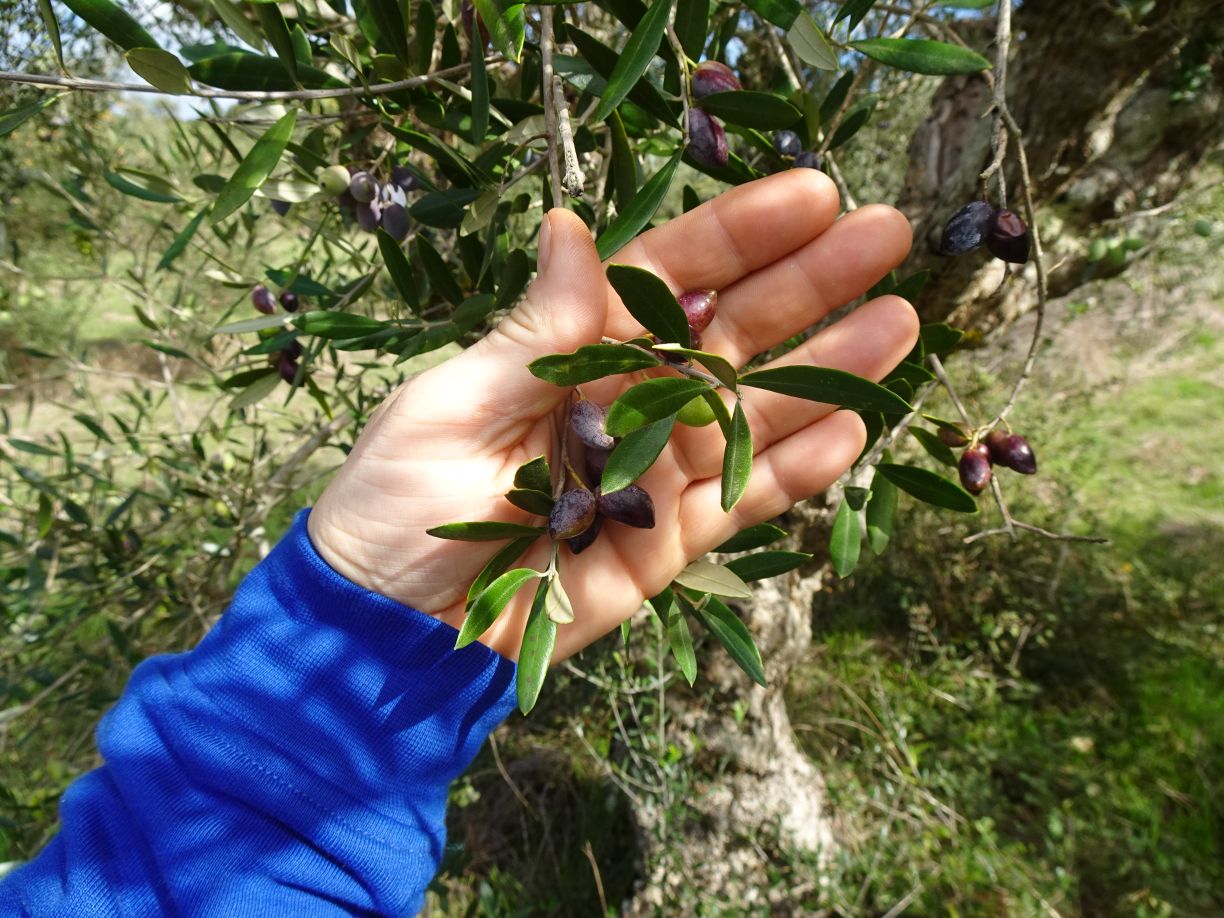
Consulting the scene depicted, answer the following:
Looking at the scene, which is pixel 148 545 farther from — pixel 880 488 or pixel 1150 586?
pixel 1150 586

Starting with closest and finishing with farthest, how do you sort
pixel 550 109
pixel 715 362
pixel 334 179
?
pixel 715 362
pixel 550 109
pixel 334 179

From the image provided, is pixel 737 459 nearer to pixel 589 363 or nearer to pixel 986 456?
pixel 589 363

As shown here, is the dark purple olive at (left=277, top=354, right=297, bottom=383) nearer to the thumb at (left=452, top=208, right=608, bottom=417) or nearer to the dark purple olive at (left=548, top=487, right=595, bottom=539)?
the thumb at (left=452, top=208, right=608, bottom=417)

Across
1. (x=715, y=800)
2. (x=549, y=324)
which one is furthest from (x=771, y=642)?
(x=549, y=324)

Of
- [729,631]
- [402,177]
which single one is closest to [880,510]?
[729,631]

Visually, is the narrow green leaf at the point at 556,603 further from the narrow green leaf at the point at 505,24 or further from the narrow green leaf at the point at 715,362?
the narrow green leaf at the point at 505,24

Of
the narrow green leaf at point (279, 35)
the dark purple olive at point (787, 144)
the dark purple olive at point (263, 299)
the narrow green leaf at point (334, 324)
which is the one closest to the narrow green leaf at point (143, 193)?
the dark purple olive at point (263, 299)

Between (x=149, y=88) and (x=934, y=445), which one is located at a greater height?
(x=149, y=88)
